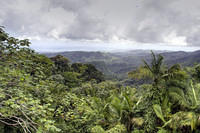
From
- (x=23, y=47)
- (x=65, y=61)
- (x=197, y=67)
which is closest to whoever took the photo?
(x=23, y=47)

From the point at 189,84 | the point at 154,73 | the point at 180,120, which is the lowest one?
the point at 180,120

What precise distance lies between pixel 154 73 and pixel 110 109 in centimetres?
387

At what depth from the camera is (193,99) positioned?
7383mm

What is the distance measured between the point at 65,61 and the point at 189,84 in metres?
34.4

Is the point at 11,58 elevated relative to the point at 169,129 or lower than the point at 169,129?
elevated

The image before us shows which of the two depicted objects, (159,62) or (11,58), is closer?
(11,58)

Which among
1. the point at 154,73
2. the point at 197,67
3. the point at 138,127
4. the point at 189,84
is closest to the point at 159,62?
the point at 154,73

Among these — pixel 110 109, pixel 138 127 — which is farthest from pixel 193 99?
pixel 110 109

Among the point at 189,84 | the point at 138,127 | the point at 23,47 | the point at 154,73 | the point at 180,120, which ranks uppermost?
the point at 23,47

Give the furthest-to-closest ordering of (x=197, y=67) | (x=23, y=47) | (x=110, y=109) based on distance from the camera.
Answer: (x=197, y=67) < (x=110, y=109) < (x=23, y=47)

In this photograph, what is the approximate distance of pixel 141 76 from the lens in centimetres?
829

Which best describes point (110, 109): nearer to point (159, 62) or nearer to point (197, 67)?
point (159, 62)

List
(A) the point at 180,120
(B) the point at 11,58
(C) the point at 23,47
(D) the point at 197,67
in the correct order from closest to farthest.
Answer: (B) the point at 11,58, (C) the point at 23,47, (A) the point at 180,120, (D) the point at 197,67

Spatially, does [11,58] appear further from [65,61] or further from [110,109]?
[65,61]
